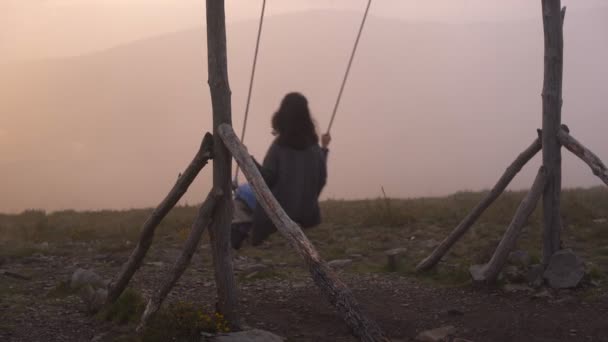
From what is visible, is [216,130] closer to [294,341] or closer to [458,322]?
[294,341]

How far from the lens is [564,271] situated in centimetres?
764

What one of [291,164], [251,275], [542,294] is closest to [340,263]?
[251,275]

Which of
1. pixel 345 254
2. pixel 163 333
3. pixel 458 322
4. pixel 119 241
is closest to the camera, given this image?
pixel 163 333

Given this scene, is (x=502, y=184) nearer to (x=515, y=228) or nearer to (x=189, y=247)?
(x=515, y=228)

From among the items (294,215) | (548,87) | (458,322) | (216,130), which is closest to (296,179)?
(294,215)

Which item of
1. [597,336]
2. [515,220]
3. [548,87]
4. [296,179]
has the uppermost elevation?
[548,87]

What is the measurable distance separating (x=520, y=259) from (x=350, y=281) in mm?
1959

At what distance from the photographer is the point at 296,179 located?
757cm

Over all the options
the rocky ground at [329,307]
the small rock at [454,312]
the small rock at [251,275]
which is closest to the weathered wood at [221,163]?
the rocky ground at [329,307]

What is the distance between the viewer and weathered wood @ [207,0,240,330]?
630cm

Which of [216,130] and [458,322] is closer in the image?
[216,130]

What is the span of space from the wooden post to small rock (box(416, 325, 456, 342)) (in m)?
1.91

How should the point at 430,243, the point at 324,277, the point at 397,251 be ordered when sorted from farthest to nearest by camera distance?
the point at 430,243, the point at 397,251, the point at 324,277

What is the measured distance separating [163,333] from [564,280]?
4.27 meters
